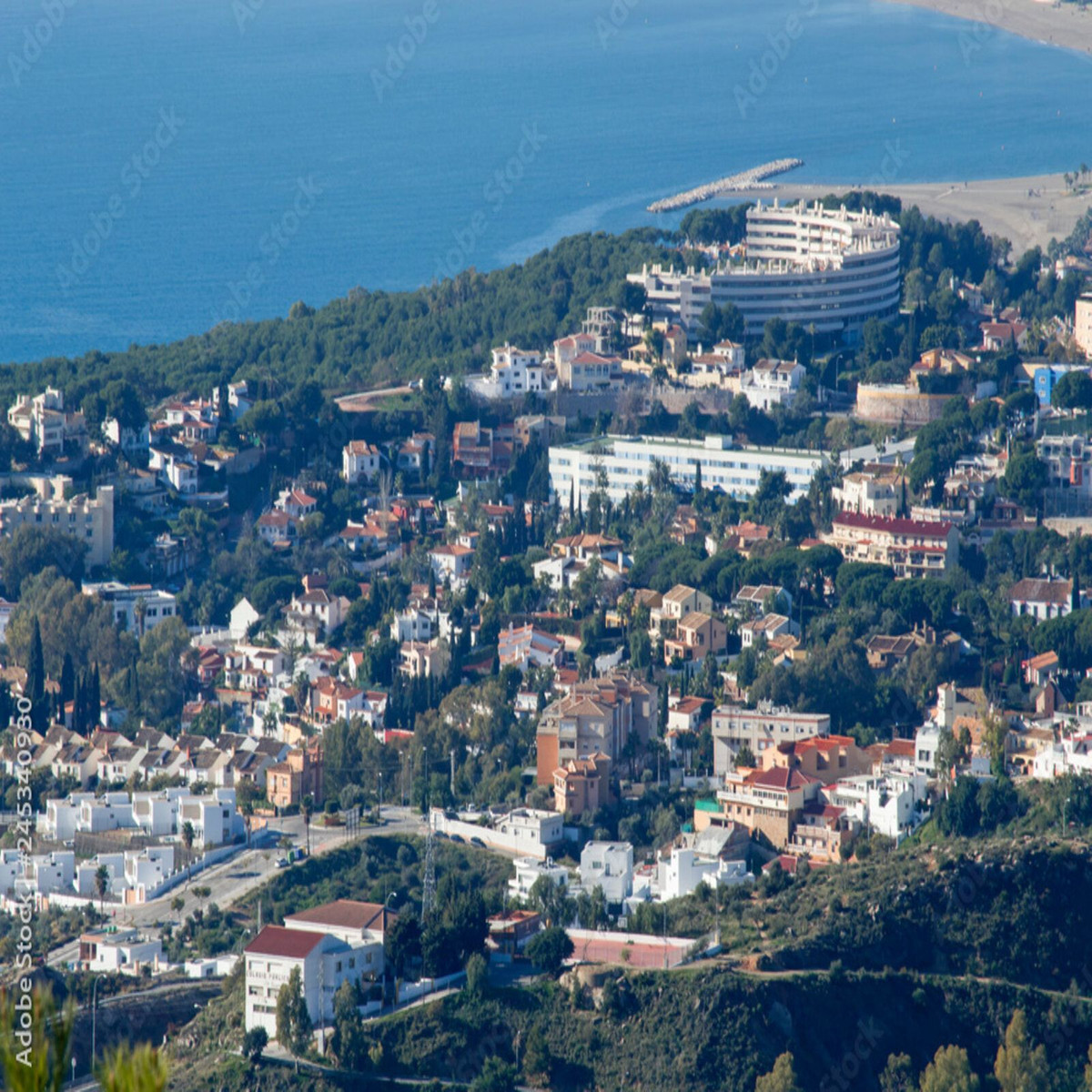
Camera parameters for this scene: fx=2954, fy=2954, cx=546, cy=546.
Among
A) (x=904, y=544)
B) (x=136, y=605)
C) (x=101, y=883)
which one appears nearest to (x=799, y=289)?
(x=904, y=544)

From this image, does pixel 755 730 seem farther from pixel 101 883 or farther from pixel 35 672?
pixel 35 672

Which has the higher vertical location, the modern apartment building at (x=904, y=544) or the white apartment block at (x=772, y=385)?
the white apartment block at (x=772, y=385)

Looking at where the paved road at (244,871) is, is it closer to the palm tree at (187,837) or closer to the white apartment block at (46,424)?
the palm tree at (187,837)

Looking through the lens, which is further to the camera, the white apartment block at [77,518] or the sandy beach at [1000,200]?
the sandy beach at [1000,200]

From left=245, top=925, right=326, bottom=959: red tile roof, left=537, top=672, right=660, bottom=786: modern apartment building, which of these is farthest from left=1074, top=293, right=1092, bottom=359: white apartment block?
left=245, top=925, right=326, bottom=959: red tile roof

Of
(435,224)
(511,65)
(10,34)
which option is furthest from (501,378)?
(10,34)

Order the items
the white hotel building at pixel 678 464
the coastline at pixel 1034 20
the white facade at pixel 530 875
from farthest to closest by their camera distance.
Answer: the coastline at pixel 1034 20, the white hotel building at pixel 678 464, the white facade at pixel 530 875

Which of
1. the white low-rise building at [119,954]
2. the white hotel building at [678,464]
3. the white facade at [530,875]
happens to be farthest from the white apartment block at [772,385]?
the white low-rise building at [119,954]

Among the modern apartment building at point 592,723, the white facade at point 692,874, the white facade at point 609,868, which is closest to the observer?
the white facade at point 692,874

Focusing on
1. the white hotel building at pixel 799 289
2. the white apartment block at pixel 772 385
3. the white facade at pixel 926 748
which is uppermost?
the white hotel building at pixel 799 289
